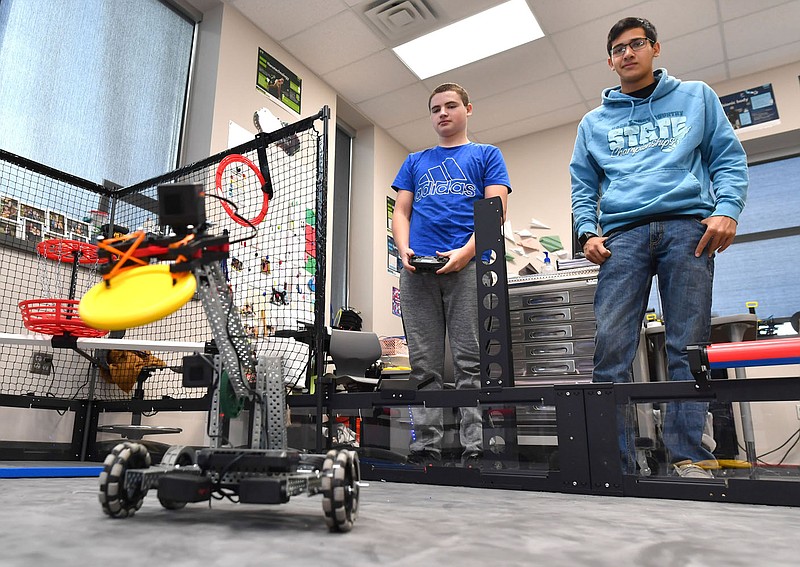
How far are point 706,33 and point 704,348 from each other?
329 centimetres

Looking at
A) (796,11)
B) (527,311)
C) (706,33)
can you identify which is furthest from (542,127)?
(527,311)

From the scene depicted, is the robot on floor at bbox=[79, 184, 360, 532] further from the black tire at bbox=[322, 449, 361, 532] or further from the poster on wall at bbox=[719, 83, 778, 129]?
the poster on wall at bbox=[719, 83, 778, 129]

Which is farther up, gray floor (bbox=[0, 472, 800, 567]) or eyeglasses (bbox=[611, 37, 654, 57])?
eyeglasses (bbox=[611, 37, 654, 57])

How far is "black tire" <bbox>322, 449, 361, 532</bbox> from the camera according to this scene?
2.53 feet

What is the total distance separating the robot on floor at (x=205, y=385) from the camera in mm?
772

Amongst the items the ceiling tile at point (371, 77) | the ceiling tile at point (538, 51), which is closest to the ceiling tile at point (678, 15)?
the ceiling tile at point (538, 51)

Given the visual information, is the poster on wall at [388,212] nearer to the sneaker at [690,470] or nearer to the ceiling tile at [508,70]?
the ceiling tile at [508,70]

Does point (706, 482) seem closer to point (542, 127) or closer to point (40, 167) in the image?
point (40, 167)

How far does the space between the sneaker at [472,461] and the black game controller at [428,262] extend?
567 millimetres

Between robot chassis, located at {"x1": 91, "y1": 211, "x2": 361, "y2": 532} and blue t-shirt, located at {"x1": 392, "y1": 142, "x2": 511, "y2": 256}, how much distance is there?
105 cm

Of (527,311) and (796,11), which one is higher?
(796,11)

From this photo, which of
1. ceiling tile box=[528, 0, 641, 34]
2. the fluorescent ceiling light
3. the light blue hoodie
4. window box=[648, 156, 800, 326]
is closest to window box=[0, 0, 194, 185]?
the fluorescent ceiling light

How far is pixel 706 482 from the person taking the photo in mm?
1271

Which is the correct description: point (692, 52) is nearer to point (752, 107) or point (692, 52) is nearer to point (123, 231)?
point (752, 107)
